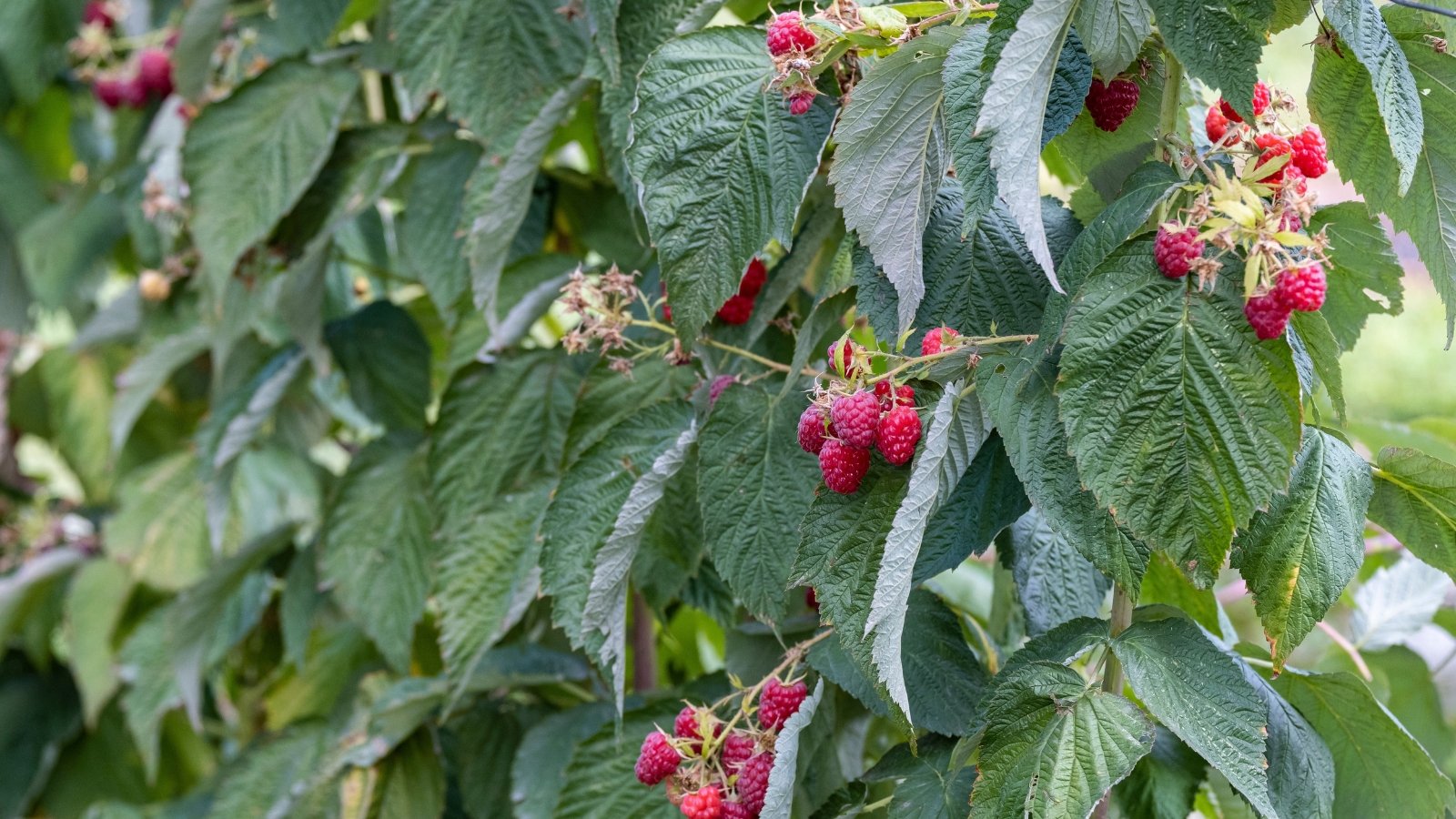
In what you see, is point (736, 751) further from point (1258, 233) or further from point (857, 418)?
point (1258, 233)

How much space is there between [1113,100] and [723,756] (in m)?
0.29

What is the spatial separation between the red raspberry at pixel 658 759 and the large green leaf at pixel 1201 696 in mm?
173

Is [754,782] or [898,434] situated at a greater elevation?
[898,434]

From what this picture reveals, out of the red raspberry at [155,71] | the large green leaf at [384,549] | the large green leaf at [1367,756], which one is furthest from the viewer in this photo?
the red raspberry at [155,71]

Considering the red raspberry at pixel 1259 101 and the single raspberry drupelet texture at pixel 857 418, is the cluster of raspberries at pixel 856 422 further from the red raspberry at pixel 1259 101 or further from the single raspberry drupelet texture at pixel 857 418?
the red raspberry at pixel 1259 101

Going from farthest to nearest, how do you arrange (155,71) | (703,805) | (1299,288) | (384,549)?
(155,71) → (384,549) → (703,805) → (1299,288)

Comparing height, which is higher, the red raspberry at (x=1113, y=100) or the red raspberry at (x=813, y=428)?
the red raspberry at (x=1113, y=100)

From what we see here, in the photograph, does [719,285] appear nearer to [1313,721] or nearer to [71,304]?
[1313,721]

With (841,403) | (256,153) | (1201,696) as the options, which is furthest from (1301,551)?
(256,153)

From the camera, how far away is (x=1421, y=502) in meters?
0.44

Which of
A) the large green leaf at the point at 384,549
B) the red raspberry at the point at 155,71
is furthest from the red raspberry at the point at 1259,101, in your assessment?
the red raspberry at the point at 155,71

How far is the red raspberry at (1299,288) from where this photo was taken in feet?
1.16

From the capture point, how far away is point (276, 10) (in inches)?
34.1

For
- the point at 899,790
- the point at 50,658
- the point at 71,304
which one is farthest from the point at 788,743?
the point at 50,658
